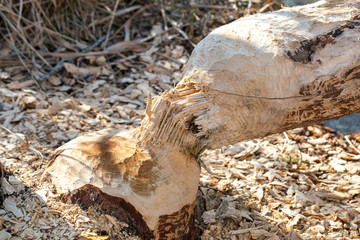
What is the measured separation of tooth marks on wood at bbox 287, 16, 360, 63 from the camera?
1.83 m

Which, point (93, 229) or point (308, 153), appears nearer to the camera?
point (93, 229)

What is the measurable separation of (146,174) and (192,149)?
0.26m

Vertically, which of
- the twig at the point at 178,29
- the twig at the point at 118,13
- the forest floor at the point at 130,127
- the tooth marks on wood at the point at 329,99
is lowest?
the forest floor at the point at 130,127

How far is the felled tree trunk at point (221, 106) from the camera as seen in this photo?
72.5 inches

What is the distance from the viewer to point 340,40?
184 centimetres

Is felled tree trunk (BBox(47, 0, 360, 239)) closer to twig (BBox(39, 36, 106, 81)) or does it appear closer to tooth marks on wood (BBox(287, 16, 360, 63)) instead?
tooth marks on wood (BBox(287, 16, 360, 63))

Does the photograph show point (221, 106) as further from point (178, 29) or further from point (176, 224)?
point (178, 29)

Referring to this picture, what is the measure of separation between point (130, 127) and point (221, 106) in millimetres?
1417

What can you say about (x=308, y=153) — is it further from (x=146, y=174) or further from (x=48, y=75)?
(x=48, y=75)

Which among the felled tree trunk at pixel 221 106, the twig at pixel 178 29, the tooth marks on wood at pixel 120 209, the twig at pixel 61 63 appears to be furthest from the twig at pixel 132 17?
the tooth marks on wood at pixel 120 209

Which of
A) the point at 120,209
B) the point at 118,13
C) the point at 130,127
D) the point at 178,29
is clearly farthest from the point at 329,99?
the point at 118,13

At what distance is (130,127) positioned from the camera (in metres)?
3.18

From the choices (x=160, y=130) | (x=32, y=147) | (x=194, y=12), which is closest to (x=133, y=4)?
(x=194, y=12)

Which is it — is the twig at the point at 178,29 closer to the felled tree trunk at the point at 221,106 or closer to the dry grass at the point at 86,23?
the dry grass at the point at 86,23
